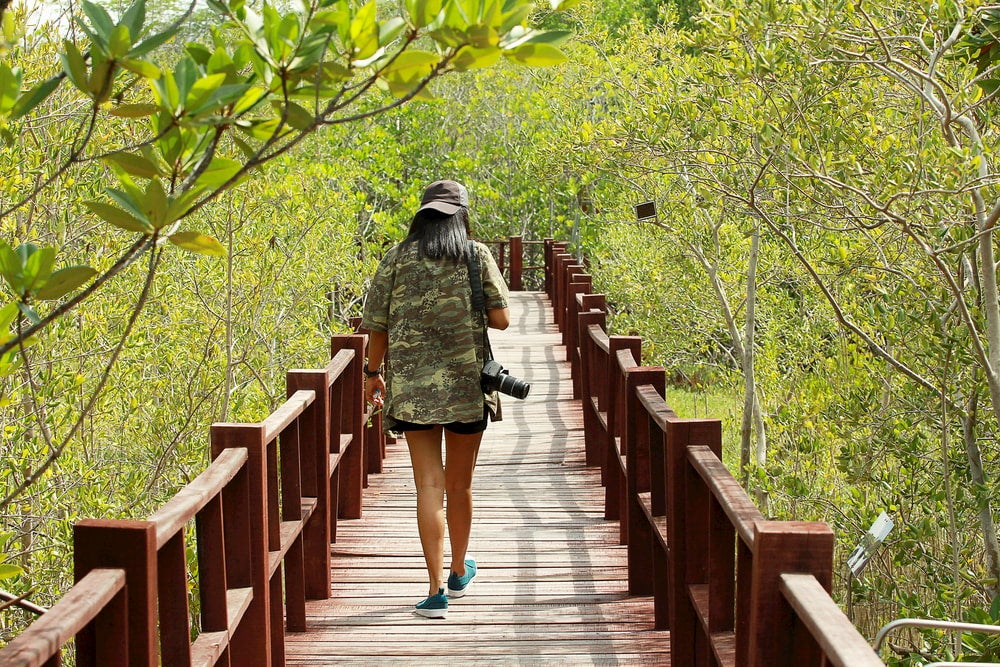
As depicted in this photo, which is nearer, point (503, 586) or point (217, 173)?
point (217, 173)

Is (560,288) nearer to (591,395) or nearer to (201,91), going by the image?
(591,395)

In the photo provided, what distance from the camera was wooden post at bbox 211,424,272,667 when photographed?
11.3 feet

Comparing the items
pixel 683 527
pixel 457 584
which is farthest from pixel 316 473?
pixel 683 527

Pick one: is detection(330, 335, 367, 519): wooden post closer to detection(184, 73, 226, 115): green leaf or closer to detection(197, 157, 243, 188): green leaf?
detection(197, 157, 243, 188): green leaf

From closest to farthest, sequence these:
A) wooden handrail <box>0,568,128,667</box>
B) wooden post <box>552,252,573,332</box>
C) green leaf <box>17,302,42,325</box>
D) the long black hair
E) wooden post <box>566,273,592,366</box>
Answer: green leaf <box>17,302,42,325</box> < wooden handrail <box>0,568,128,667</box> < the long black hair < wooden post <box>566,273,592,366</box> < wooden post <box>552,252,573,332</box>

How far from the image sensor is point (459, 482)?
178 inches

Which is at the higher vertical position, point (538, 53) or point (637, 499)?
point (538, 53)

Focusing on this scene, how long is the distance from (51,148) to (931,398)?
15.6 ft

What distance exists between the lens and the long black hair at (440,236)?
4258mm

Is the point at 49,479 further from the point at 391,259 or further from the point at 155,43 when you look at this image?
the point at 155,43

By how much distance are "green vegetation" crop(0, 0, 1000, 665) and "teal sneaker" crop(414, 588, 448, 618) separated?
1.50m

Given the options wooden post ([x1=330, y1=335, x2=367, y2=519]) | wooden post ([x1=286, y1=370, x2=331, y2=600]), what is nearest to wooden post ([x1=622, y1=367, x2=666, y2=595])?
wooden post ([x1=286, y1=370, x2=331, y2=600])

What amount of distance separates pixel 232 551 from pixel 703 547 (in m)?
1.41

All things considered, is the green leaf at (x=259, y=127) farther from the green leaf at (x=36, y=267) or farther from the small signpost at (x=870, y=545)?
the small signpost at (x=870, y=545)
